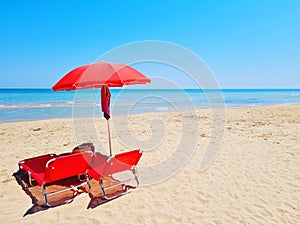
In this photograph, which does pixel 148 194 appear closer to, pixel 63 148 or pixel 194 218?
pixel 194 218

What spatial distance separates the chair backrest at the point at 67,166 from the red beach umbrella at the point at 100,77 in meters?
1.02

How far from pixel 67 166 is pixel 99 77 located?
149 cm

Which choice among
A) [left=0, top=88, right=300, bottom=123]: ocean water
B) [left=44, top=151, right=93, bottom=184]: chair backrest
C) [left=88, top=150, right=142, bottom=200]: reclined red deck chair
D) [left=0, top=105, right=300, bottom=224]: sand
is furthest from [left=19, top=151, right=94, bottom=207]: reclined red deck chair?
[left=0, top=88, right=300, bottom=123]: ocean water

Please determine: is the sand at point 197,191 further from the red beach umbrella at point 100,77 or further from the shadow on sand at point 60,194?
the red beach umbrella at point 100,77

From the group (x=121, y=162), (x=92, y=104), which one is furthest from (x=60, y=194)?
(x=92, y=104)

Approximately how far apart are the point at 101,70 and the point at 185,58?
9.75 feet

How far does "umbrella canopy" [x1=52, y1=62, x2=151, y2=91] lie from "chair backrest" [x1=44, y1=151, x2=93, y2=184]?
1112 mm

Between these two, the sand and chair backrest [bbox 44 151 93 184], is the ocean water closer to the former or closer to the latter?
the sand

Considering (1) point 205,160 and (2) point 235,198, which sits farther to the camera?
(1) point 205,160

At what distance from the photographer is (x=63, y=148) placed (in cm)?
689

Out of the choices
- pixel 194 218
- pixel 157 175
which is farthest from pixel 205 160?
pixel 194 218

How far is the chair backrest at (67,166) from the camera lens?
3.54 meters

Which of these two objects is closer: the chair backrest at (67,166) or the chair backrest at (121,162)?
the chair backrest at (67,166)

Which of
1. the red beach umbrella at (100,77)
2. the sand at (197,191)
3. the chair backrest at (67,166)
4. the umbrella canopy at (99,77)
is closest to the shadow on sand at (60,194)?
the sand at (197,191)
